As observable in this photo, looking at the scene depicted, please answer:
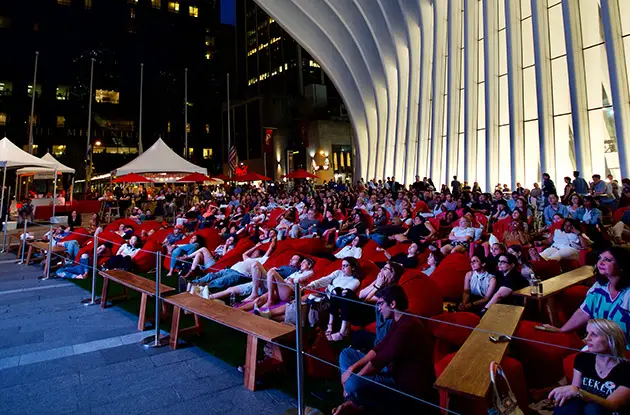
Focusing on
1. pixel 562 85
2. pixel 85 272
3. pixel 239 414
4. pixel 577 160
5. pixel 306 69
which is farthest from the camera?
pixel 306 69

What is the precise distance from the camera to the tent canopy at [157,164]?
48.0 ft

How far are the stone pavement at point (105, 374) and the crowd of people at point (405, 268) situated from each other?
1.03 meters

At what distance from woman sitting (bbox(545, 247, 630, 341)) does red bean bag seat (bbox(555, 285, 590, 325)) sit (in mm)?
1469

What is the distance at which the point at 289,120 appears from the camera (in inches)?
1829

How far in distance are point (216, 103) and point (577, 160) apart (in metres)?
53.3

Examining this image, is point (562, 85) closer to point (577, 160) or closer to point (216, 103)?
point (577, 160)

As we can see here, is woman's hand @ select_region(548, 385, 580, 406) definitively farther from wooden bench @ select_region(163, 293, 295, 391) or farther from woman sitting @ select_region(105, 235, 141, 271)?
woman sitting @ select_region(105, 235, 141, 271)

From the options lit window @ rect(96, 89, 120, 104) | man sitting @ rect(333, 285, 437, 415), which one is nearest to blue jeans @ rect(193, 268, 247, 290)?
man sitting @ rect(333, 285, 437, 415)

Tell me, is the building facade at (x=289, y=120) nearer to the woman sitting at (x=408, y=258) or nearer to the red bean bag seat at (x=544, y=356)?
the woman sitting at (x=408, y=258)

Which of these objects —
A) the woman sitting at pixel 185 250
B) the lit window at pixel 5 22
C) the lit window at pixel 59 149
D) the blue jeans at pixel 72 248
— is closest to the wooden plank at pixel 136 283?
the woman sitting at pixel 185 250

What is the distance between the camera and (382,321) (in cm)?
358

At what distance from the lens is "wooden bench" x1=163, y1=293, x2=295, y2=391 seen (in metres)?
3.79

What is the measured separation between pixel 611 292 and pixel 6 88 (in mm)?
57756

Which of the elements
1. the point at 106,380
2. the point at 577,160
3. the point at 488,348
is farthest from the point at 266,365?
the point at 577,160
